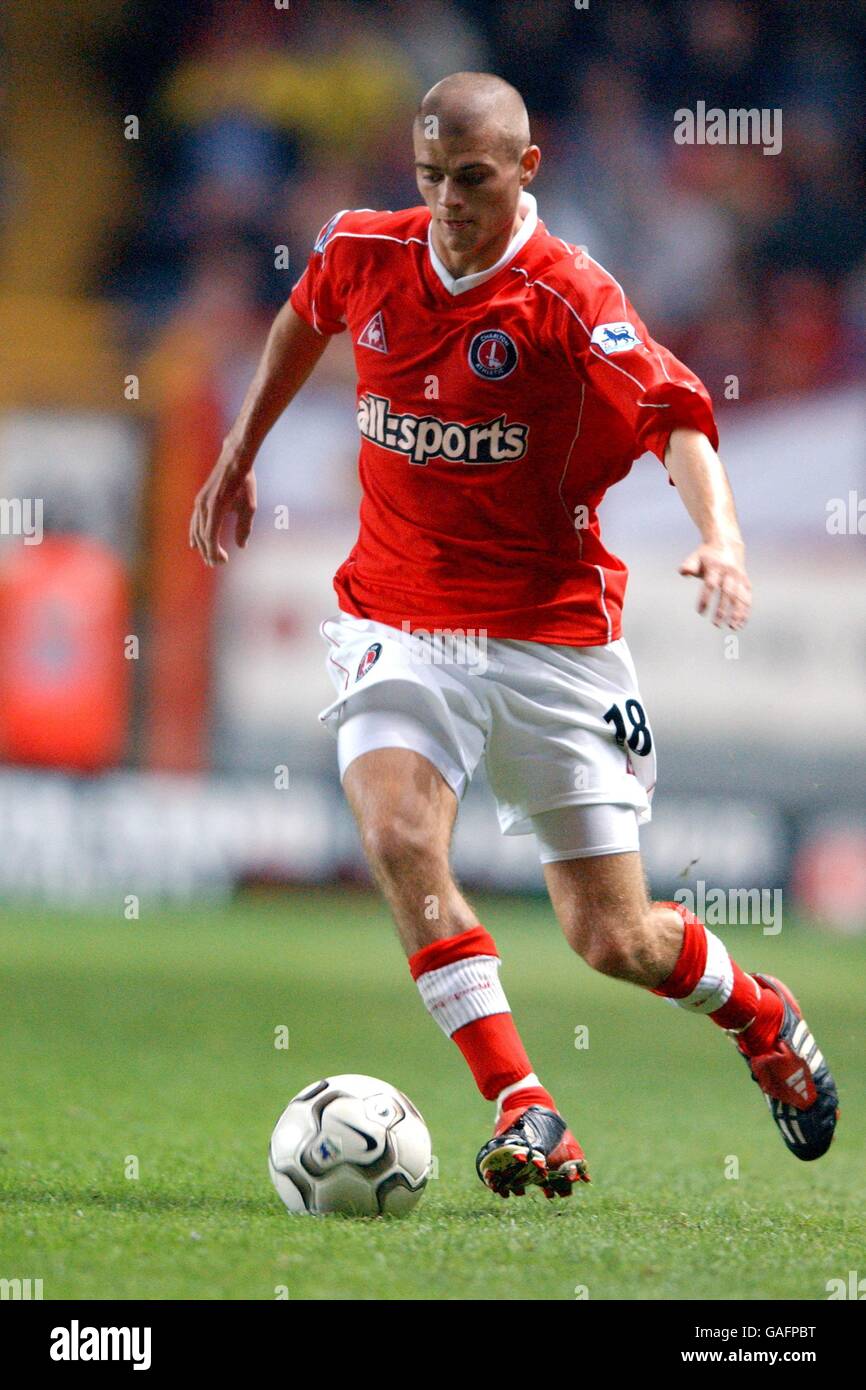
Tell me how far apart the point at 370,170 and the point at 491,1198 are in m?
10.8

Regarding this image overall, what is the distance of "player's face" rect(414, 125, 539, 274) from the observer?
13.2 ft

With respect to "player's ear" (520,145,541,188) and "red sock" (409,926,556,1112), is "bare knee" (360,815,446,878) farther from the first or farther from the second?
"player's ear" (520,145,541,188)

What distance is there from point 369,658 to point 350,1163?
1.14m

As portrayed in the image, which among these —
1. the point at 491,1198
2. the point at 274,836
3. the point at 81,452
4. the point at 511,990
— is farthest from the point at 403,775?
the point at 81,452

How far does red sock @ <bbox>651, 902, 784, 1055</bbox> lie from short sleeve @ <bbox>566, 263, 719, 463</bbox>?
3.82ft

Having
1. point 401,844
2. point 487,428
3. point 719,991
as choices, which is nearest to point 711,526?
point 487,428

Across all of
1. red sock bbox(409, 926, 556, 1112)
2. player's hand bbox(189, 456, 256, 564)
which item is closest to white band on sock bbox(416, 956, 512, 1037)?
red sock bbox(409, 926, 556, 1112)

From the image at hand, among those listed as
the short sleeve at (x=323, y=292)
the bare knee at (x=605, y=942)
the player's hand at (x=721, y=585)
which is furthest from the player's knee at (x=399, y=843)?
the short sleeve at (x=323, y=292)

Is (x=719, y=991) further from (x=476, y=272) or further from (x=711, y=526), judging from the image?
(x=476, y=272)

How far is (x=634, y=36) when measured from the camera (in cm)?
1434

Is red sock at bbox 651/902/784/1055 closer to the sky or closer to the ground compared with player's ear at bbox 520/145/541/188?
closer to the ground

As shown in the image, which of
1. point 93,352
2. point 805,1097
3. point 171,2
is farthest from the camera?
point 171,2

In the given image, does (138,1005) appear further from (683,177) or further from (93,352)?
(683,177)

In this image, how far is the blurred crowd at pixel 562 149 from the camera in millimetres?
13016
